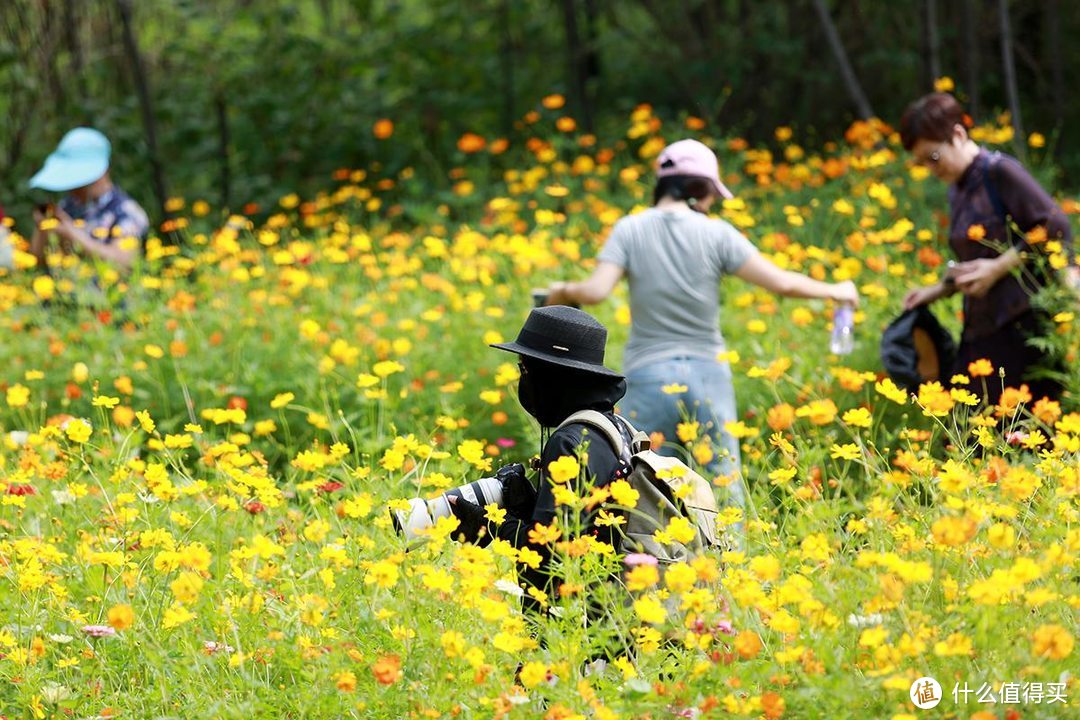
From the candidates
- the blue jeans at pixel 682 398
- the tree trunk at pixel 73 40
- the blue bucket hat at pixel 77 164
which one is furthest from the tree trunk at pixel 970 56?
the tree trunk at pixel 73 40

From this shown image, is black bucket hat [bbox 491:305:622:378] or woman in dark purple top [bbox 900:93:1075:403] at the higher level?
black bucket hat [bbox 491:305:622:378]

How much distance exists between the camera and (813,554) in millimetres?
2283

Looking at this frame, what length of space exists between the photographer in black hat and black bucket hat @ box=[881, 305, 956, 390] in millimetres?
1922

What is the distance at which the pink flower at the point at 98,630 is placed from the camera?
2537mm

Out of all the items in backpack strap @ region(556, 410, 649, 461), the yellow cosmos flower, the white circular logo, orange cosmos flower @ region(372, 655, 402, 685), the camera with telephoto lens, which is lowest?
the white circular logo

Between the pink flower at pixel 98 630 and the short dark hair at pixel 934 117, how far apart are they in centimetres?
285

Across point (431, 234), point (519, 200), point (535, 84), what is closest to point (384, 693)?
point (431, 234)

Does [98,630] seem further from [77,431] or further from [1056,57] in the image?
[1056,57]

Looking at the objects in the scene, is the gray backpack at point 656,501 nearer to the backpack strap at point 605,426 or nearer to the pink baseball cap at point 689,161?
the backpack strap at point 605,426

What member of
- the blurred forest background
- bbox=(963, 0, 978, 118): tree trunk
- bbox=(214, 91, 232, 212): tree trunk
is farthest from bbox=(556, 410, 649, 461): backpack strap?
bbox=(214, 91, 232, 212): tree trunk

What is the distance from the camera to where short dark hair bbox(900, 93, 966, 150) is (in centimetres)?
425

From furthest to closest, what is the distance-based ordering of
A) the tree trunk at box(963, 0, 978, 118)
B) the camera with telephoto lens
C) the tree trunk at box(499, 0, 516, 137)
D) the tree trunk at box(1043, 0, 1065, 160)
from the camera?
the tree trunk at box(499, 0, 516, 137) < the tree trunk at box(1043, 0, 1065, 160) < the tree trunk at box(963, 0, 978, 118) < the camera with telephoto lens

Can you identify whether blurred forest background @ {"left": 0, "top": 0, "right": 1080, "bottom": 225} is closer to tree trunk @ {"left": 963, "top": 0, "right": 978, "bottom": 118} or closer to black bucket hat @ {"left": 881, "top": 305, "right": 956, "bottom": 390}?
tree trunk @ {"left": 963, "top": 0, "right": 978, "bottom": 118}

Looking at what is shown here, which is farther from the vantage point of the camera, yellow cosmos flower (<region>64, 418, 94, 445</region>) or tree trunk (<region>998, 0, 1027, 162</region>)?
tree trunk (<region>998, 0, 1027, 162</region>)
